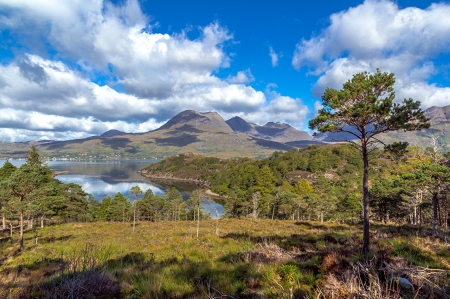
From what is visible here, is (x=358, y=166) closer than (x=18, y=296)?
No

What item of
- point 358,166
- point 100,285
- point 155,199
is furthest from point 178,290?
point 358,166

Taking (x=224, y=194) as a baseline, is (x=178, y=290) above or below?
above

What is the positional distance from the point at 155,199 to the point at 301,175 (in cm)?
7799

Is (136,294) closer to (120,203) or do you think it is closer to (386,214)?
(386,214)

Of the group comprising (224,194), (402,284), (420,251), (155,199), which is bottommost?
(224,194)

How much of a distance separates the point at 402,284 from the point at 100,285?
258 inches

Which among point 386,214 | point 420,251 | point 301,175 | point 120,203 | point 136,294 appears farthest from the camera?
point 301,175

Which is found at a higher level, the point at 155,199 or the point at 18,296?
the point at 18,296

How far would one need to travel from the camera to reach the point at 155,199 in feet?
228

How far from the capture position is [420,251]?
7922mm

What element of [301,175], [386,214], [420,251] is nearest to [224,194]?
[301,175]

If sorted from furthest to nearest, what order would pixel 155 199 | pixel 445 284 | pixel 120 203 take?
pixel 155 199
pixel 120 203
pixel 445 284

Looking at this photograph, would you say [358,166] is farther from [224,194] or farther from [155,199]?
Result: [155,199]

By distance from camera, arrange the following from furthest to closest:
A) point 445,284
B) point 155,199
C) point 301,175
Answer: point 301,175, point 155,199, point 445,284
